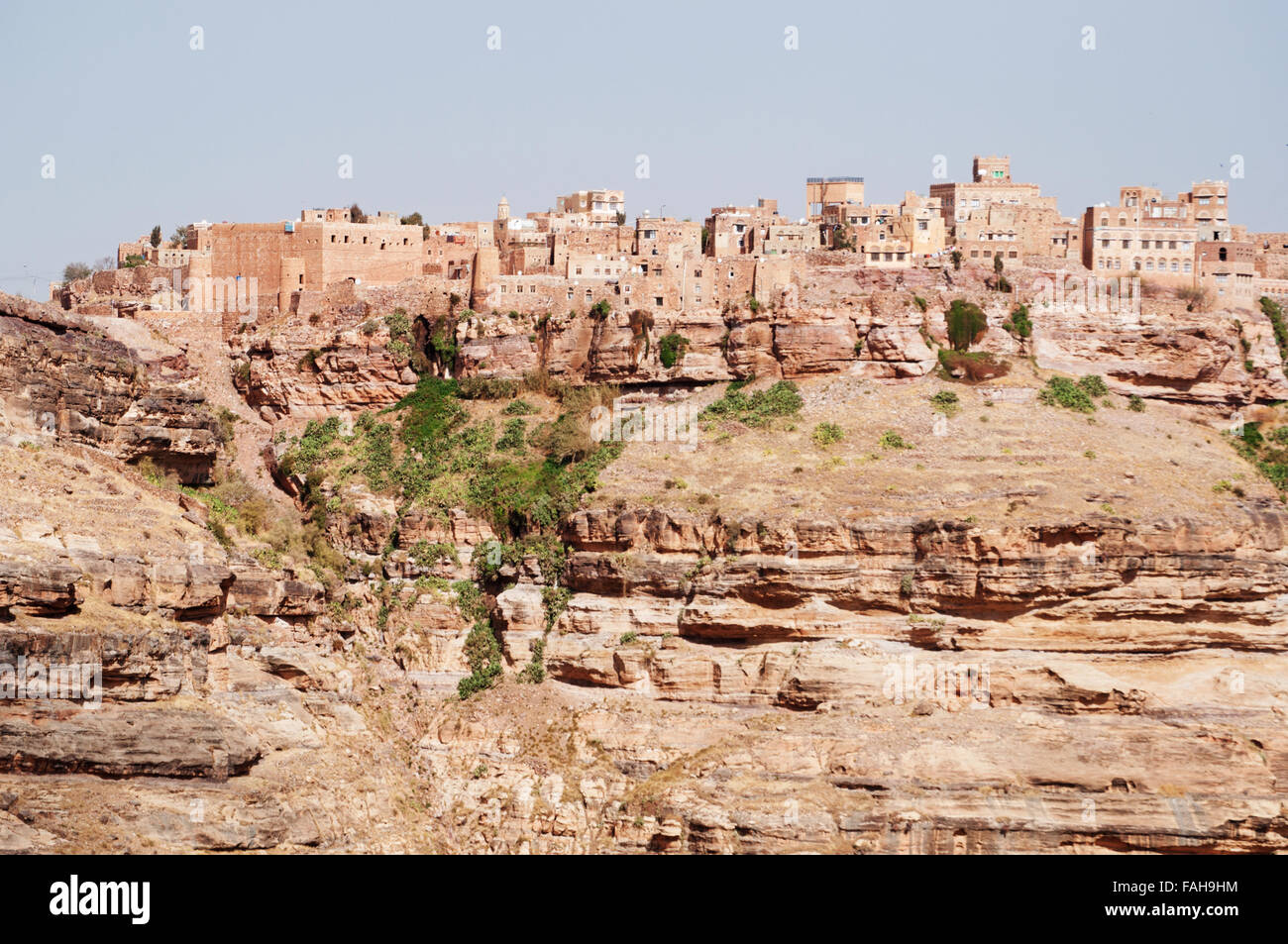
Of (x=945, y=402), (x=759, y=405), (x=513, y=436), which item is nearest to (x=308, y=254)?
(x=513, y=436)

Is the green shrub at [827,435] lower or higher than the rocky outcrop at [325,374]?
lower

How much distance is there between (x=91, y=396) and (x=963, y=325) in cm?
2522

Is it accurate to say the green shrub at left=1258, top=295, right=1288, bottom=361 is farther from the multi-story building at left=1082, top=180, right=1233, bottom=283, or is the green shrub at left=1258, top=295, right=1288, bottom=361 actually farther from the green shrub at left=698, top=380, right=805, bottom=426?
the green shrub at left=698, top=380, right=805, bottom=426

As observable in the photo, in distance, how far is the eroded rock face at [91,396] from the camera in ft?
206

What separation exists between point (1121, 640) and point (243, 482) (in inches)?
1007

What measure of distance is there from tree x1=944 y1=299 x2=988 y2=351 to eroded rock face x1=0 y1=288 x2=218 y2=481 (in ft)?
70.9

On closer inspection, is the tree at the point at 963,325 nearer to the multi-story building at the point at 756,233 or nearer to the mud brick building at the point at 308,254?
the multi-story building at the point at 756,233

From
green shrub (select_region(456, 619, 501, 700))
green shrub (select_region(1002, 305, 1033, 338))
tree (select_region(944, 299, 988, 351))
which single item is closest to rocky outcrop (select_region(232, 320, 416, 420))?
green shrub (select_region(456, 619, 501, 700))

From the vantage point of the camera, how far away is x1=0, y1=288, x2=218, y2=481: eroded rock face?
62.7 metres

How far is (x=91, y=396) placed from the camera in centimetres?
6494

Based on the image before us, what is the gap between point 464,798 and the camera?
2371 inches

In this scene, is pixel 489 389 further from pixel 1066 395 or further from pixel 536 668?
pixel 1066 395

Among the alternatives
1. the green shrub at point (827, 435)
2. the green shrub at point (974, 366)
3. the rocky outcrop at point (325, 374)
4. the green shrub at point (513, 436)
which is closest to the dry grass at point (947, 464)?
the green shrub at point (827, 435)

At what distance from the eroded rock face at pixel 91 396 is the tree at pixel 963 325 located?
2162 cm
